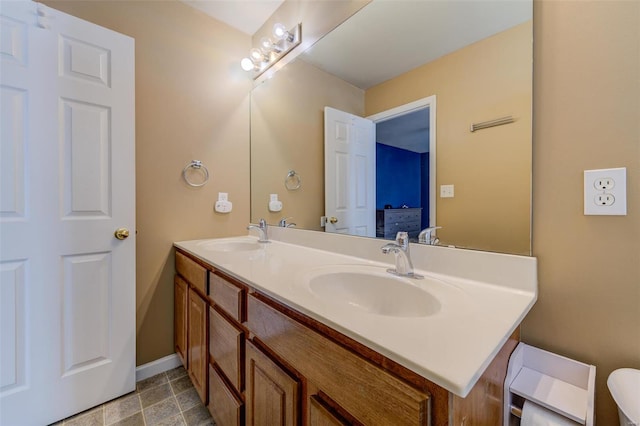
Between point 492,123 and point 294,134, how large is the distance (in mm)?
1150

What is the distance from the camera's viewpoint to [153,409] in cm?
130

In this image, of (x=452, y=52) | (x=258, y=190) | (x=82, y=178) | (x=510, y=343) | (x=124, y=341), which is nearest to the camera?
(x=510, y=343)

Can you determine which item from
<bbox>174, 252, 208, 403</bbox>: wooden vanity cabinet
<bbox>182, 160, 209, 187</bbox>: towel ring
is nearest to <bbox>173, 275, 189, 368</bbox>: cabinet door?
<bbox>174, 252, 208, 403</bbox>: wooden vanity cabinet

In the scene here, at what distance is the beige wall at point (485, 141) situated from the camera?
0.77 m

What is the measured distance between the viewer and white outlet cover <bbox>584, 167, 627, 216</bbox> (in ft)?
2.06

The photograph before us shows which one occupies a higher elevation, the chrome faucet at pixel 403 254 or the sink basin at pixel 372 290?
the chrome faucet at pixel 403 254

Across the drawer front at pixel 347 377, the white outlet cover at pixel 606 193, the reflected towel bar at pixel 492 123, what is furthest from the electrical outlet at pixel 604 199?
the drawer front at pixel 347 377

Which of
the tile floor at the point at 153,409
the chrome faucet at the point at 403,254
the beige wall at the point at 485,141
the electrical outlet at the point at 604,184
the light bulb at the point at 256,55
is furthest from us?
the light bulb at the point at 256,55

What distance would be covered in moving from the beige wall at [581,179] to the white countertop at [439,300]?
10 centimetres

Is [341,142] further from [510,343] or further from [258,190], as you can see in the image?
[510,343]

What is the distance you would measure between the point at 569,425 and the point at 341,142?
124 cm

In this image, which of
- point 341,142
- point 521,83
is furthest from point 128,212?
point 521,83

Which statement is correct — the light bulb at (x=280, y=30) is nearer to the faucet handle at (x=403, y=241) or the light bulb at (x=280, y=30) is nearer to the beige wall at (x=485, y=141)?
the beige wall at (x=485, y=141)

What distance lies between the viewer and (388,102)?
3.67 feet
